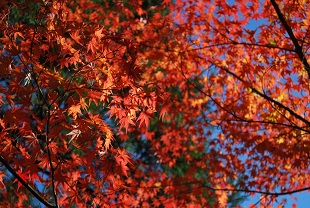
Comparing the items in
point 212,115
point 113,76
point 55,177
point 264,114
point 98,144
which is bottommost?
point 55,177

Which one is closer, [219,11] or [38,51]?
[38,51]

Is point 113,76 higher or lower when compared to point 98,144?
higher

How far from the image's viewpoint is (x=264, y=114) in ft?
24.2

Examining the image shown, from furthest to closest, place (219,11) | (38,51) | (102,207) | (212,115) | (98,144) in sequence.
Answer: (212,115)
(219,11)
(102,207)
(98,144)
(38,51)

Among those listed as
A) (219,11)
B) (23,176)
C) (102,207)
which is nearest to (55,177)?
(23,176)

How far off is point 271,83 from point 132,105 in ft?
15.4

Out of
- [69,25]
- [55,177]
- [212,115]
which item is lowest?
[55,177]

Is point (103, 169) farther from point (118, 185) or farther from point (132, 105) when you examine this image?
point (132, 105)

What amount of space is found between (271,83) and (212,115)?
7.95 ft

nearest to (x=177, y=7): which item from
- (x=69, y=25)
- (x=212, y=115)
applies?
(x=212, y=115)

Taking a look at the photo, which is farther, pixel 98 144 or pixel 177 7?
pixel 177 7

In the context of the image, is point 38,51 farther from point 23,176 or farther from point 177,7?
point 177,7

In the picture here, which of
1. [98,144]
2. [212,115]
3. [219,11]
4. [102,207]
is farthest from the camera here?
[212,115]

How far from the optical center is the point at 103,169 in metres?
3.74
